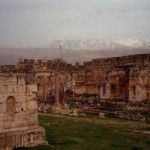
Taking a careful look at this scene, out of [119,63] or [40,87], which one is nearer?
[119,63]

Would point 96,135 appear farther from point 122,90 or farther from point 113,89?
point 113,89

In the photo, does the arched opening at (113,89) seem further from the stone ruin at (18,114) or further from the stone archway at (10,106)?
the stone archway at (10,106)

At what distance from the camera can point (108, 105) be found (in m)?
32.5

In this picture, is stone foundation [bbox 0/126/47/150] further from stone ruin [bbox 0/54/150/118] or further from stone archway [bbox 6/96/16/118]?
stone ruin [bbox 0/54/150/118]

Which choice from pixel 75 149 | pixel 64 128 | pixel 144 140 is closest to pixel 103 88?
pixel 64 128

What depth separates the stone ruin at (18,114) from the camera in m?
15.4

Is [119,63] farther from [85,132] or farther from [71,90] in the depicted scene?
[85,132]

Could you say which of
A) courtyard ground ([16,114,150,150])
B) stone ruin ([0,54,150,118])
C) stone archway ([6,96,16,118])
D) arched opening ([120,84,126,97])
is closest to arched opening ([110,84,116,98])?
stone ruin ([0,54,150,118])

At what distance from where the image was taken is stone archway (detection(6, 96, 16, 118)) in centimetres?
1574

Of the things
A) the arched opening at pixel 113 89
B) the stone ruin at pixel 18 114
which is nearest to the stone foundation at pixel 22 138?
the stone ruin at pixel 18 114

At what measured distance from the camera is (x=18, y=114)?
1594 cm

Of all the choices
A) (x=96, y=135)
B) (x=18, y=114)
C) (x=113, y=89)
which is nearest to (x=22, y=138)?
(x=18, y=114)

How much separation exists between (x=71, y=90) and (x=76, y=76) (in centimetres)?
187

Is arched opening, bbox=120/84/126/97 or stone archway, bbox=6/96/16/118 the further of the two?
arched opening, bbox=120/84/126/97
